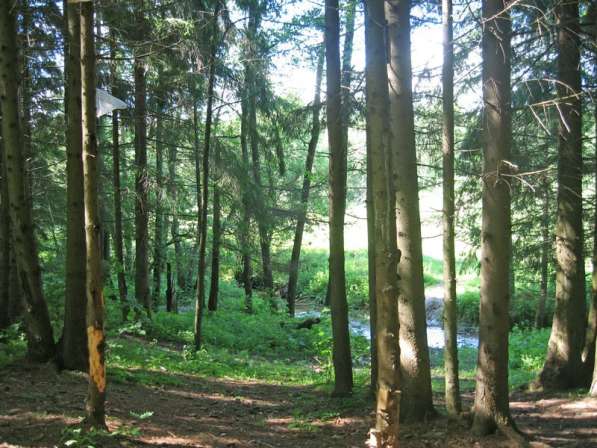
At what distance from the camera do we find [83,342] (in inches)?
282

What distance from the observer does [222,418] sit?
713cm

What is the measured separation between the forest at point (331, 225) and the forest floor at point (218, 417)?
4 cm

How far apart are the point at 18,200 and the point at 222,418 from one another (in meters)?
3.90

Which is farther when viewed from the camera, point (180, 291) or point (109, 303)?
point (180, 291)

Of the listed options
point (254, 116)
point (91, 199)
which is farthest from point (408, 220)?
point (254, 116)

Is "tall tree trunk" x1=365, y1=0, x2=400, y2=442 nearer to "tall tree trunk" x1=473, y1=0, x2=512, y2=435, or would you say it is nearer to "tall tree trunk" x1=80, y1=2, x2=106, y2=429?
"tall tree trunk" x1=473, y1=0, x2=512, y2=435

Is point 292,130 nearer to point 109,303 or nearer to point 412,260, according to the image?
point 412,260

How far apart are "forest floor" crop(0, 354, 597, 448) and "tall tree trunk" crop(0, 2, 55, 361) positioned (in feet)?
1.53

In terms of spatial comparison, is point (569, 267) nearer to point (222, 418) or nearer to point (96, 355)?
point (222, 418)

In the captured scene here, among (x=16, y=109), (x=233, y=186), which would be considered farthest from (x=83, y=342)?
(x=233, y=186)

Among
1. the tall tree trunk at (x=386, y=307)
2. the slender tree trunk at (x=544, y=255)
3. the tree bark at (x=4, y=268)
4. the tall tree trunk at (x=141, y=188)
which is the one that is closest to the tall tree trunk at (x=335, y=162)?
the slender tree trunk at (x=544, y=255)

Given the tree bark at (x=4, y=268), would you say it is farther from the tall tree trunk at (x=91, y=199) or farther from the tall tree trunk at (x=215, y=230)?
the tall tree trunk at (x=91, y=199)

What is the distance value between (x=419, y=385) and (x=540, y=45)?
5753 mm

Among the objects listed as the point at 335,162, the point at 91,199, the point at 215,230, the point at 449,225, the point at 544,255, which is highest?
the point at 335,162
